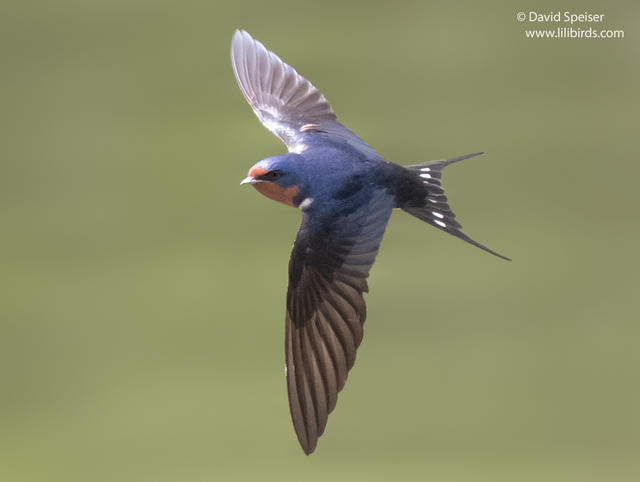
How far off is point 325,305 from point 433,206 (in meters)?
0.18

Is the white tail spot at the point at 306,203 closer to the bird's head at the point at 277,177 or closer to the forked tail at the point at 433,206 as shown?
the bird's head at the point at 277,177

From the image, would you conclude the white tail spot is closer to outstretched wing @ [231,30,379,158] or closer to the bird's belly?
the bird's belly

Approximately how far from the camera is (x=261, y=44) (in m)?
1.14

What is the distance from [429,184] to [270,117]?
11.1 inches

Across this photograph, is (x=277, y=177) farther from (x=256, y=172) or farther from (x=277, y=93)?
(x=277, y=93)

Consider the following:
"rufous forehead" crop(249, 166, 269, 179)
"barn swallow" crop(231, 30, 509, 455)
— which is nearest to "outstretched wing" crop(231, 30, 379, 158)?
"barn swallow" crop(231, 30, 509, 455)

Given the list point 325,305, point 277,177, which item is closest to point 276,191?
point 277,177

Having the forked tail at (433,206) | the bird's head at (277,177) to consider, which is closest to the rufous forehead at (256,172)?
the bird's head at (277,177)

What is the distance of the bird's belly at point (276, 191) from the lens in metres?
0.85

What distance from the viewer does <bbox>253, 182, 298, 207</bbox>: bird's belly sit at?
85 centimetres

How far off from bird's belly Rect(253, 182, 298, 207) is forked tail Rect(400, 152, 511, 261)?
0.14 meters

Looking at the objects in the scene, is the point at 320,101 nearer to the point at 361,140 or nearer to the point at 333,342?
the point at 361,140

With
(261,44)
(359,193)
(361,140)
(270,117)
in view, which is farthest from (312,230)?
(261,44)

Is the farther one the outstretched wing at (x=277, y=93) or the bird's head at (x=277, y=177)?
the outstretched wing at (x=277, y=93)
